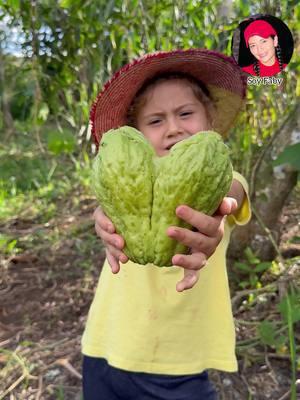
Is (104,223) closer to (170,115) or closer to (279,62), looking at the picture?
(170,115)

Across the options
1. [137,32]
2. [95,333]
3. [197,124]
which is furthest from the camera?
[137,32]

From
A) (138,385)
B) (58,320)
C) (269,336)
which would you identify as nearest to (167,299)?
(138,385)

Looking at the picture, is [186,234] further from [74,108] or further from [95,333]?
[74,108]

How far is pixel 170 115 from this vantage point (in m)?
1.28

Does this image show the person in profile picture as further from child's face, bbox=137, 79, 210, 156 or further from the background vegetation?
→ the background vegetation

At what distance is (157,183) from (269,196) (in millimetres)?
1242

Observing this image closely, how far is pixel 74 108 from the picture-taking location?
3.97m

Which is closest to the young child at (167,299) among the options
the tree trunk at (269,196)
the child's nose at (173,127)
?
the child's nose at (173,127)

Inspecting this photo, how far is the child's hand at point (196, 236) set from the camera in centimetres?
86

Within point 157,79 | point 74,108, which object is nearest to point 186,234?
point 157,79

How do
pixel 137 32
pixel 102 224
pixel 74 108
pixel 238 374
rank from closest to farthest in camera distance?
pixel 102 224 → pixel 238 374 → pixel 137 32 → pixel 74 108

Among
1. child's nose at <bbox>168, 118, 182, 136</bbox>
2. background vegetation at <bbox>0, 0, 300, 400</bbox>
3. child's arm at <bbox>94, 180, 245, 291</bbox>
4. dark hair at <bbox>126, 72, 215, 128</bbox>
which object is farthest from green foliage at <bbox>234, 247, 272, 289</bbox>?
child's arm at <bbox>94, 180, 245, 291</bbox>

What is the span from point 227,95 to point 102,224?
2.37 ft
